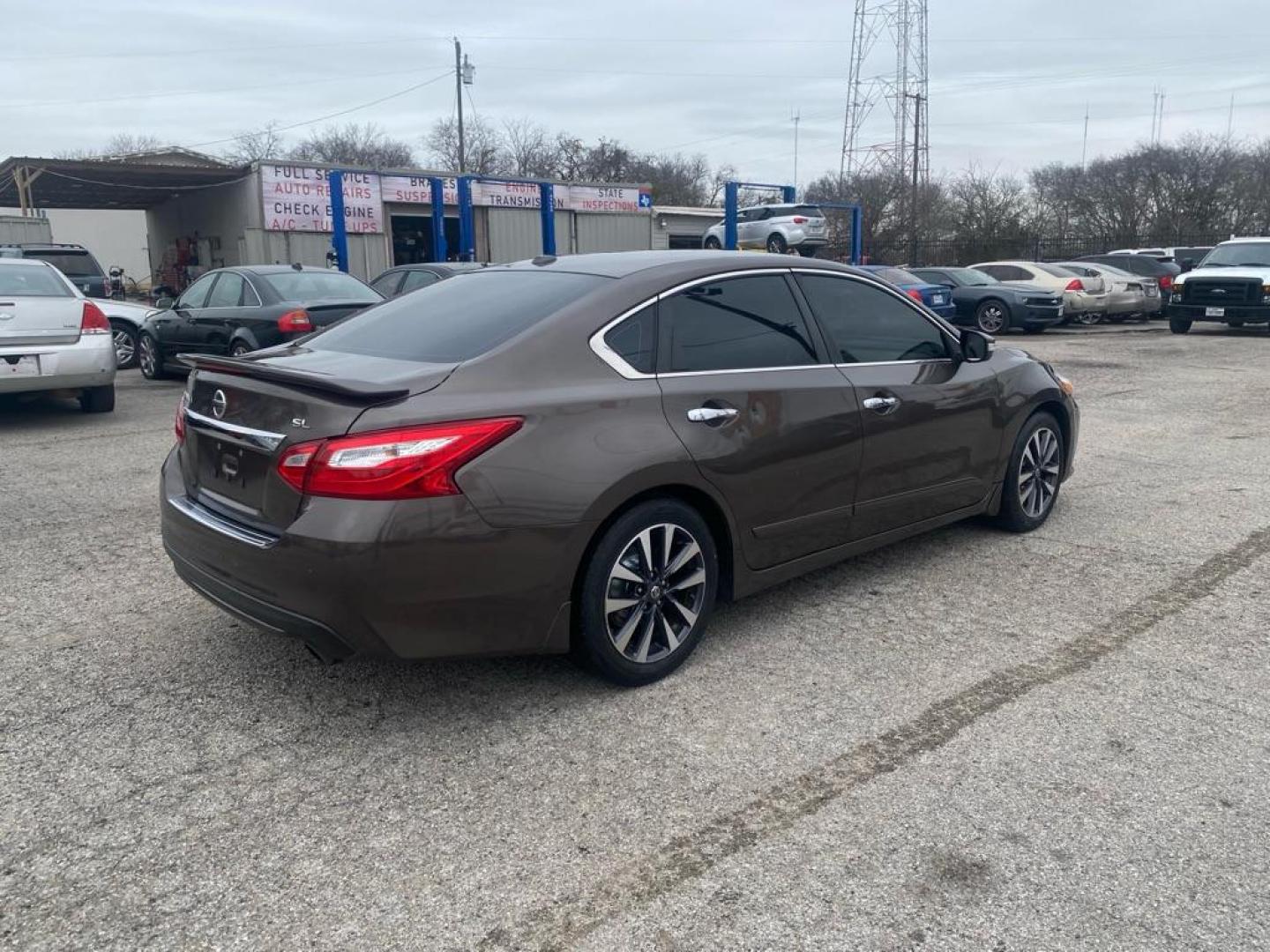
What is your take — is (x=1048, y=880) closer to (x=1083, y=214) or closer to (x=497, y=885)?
(x=497, y=885)

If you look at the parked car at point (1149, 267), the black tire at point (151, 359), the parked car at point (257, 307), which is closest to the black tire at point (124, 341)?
the black tire at point (151, 359)

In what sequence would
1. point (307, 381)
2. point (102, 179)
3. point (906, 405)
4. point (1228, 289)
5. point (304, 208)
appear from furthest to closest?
1. point (304, 208)
2. point (102, 179)
3. point (1228, 289)
4. point (906, 405)
5. point (307, 381)

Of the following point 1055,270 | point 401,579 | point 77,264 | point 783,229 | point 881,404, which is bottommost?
point 401,579

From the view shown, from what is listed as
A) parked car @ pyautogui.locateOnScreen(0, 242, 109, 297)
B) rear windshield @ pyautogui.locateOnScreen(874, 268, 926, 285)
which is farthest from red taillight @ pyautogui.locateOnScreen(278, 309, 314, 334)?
rear windshield @ pyautogui.locateOnScreen(874, 268, 926, 285)

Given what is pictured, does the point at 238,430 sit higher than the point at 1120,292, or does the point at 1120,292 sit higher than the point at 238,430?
the point at 1120,292

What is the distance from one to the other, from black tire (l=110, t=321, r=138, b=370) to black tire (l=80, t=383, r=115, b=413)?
13.5ft

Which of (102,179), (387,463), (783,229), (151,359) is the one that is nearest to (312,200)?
(102,179)

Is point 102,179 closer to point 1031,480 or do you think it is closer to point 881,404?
point 1031,480

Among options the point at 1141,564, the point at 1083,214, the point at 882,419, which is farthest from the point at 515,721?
the point at 1083,214

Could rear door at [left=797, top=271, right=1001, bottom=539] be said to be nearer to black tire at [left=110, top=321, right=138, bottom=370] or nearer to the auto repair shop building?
black tire at [left=110, top=321, right=138, bottom=370]

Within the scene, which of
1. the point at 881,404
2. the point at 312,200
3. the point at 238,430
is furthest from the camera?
the point at 312,200

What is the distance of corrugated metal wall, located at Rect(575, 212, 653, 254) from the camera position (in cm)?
3161

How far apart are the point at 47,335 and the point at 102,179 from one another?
64.9ft

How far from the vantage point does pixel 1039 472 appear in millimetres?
5668
